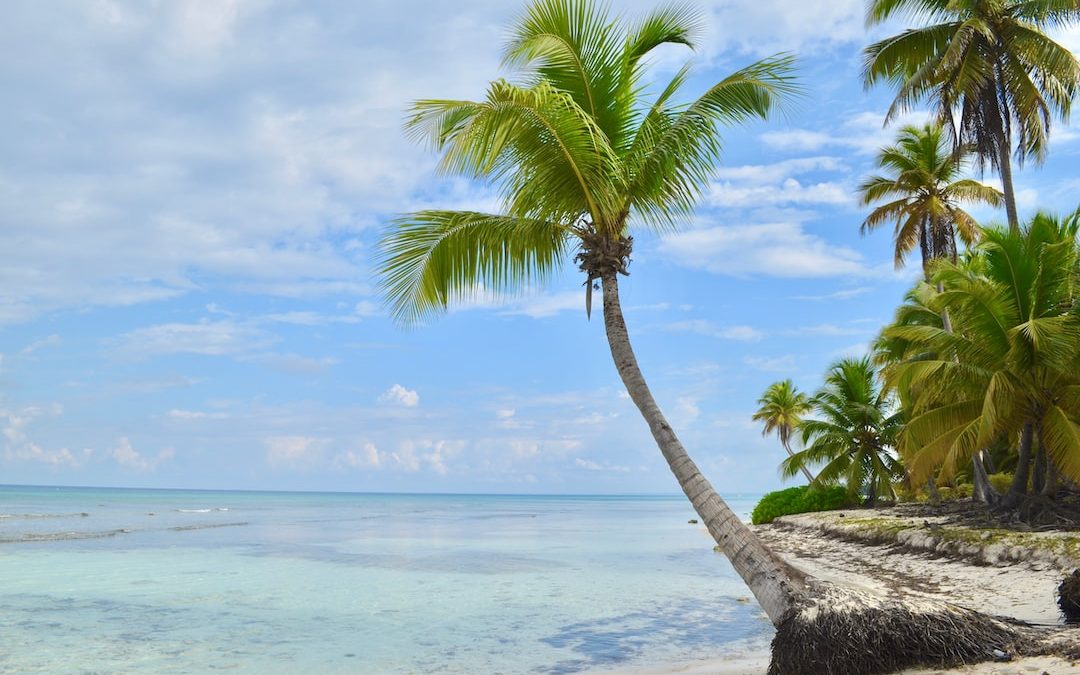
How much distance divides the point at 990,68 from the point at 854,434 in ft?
51.2

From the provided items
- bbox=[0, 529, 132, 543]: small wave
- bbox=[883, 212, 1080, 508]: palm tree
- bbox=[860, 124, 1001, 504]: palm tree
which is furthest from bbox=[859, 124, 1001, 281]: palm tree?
bbox=[0, 529, 132, 543]: small wave

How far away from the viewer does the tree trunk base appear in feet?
21.4

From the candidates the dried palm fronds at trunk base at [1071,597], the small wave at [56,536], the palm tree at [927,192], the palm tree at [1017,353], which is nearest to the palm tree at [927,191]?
the palm tree at [927,192]

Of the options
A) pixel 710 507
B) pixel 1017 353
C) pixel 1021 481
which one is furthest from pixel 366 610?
pixel 1021 481

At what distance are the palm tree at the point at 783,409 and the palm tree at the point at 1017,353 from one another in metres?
28.1

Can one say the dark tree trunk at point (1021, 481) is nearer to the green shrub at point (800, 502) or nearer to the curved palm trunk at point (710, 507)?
the curved palm trunk at point (710, 507)

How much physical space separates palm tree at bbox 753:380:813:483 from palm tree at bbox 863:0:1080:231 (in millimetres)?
26384

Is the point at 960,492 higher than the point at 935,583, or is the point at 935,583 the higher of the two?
the point at 960,492

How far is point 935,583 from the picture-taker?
1288cm

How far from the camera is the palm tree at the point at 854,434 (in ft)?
95.5

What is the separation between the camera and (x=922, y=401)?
17.5 meters

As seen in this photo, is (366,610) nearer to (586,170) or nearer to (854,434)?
(586,170)

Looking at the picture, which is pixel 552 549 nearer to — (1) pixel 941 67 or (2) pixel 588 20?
(1) pixel 941 67

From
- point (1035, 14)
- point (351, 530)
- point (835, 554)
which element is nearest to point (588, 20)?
point (1035, 14)
